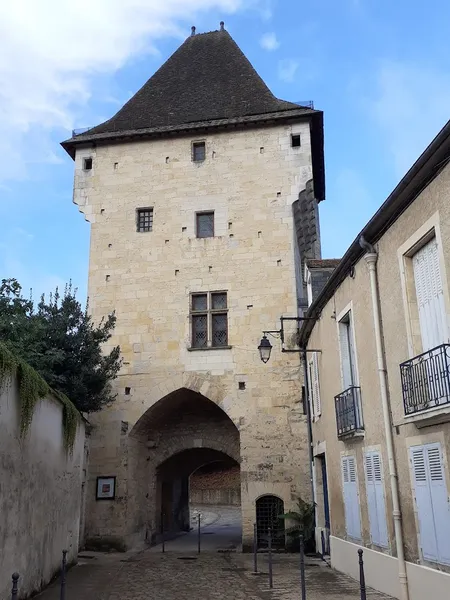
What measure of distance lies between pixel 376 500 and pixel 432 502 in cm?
161

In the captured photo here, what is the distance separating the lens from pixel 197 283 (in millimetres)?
14406

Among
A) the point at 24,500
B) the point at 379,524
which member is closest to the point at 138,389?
the point at 24,500

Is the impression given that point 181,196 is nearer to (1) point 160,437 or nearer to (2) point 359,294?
(1) point 160,437

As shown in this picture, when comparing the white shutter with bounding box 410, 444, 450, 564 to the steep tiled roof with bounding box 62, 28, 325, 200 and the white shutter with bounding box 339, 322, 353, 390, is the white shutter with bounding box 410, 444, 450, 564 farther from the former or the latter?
the steep tiled roof with bounding box 62, 28, 325, 200

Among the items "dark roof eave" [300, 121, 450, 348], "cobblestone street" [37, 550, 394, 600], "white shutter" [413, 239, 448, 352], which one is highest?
"dark roof eave" [300, 121, 450, 348]

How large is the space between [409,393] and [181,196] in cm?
1059

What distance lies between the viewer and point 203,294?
14391 millimetres

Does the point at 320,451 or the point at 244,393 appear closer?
the point at 320,451

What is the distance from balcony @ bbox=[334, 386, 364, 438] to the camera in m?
7.53

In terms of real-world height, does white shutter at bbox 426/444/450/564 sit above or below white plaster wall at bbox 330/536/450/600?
above

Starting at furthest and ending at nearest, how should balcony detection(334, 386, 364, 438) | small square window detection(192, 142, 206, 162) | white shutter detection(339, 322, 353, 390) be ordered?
small square window detection(192, 142, 206, 162), white shutter detection(339, 322, 353, 390), balcony detection(334, 386, 364, 438)

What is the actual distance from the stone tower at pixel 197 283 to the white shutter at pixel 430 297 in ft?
25.2

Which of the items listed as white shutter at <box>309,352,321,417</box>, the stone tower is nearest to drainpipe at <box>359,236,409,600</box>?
white shutter at <box>309,352,321,417</box>

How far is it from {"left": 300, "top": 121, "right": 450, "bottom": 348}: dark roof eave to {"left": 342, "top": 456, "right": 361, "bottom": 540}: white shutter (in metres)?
2.61
